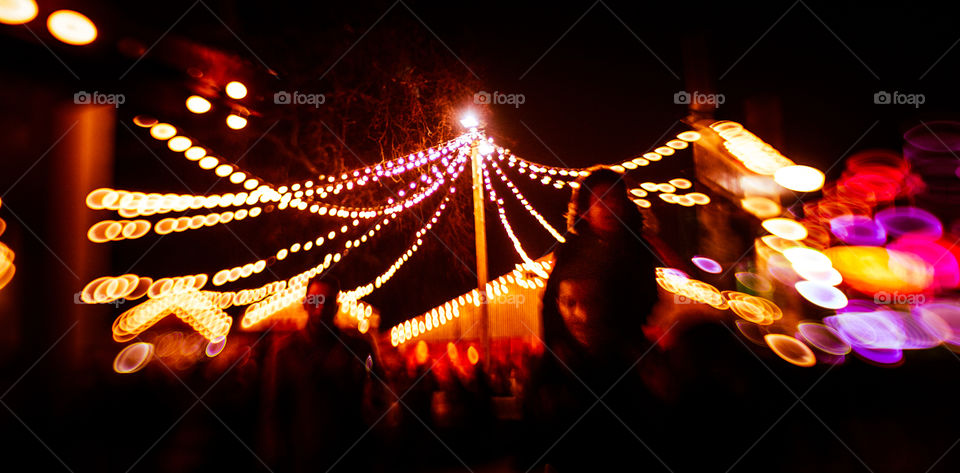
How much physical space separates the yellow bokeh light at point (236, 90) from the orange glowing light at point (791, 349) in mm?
4638

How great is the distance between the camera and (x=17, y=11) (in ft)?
7.98

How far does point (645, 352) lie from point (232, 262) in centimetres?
521

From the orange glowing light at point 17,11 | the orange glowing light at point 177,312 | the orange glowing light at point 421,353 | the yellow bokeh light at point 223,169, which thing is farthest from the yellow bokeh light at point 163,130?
the orange glowing light at point 421,353

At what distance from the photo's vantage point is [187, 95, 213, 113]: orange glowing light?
371 centimetres

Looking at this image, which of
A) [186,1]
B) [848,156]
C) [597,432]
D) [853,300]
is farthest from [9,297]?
[848,156]

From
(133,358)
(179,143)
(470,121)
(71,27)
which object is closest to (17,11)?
(71,27)

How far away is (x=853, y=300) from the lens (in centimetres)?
475

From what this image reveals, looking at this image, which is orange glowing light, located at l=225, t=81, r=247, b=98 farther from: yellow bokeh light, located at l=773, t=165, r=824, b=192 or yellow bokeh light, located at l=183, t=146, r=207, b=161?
yellow bokeh light, located at l=773, t=165, r=824, b=192

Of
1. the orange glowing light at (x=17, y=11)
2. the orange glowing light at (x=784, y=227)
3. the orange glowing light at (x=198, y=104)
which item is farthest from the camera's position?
the orange glowing light at (x=784, y=227)

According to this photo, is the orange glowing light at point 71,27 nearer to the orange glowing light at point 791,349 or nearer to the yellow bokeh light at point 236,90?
the yellow bokeh light at point 236,90

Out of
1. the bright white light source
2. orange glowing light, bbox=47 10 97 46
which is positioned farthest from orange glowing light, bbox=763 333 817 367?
orange glowing light, bbox=47 10 97 46

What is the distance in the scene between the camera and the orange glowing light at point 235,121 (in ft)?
13.7

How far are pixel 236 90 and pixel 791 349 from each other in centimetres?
486

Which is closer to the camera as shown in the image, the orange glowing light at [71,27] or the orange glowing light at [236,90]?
the orange glowing light at [71,27]
